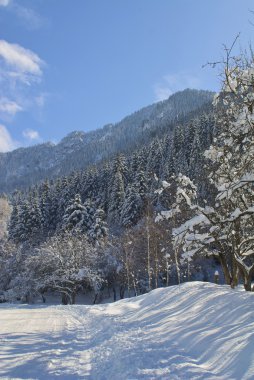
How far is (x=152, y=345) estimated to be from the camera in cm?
961

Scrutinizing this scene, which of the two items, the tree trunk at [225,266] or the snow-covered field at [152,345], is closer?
the snow-covered field at [152,345]

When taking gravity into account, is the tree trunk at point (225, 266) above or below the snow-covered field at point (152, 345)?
above

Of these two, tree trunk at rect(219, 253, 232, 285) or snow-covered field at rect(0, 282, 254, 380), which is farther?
tree trunk at rect(219, 253, 232, 285)

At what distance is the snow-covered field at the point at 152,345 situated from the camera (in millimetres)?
7385

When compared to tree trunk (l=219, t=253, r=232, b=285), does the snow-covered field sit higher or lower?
lower

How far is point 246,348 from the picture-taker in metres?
7.36

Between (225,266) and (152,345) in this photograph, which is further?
(225,266)

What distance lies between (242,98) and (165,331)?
6.92m

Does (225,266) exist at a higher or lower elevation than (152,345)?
higher

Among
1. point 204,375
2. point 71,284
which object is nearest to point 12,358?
point 204,375

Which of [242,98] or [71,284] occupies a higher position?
[242,98]

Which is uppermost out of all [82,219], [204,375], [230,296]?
[82,219]

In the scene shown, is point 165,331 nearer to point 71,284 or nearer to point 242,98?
point 242,98

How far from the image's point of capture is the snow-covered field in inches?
291
